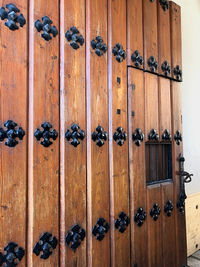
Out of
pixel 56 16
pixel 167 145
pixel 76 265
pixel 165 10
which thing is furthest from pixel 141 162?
pixel 165 10

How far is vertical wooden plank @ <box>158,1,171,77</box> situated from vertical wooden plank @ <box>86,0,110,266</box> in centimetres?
52

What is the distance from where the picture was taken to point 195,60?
2.37 m

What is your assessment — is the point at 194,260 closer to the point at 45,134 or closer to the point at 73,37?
the point at 45,134

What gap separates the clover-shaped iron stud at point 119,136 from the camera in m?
1.41

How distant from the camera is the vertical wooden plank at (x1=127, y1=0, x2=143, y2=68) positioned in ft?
4.96

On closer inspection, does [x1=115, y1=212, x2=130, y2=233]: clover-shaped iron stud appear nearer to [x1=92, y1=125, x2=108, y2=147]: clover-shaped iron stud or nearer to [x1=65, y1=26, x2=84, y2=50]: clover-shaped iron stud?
[x1=92, y1=125, x2=108, y2=147]: clover-shaped iron stud

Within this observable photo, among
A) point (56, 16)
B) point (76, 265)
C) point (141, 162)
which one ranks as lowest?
point (76, 265)

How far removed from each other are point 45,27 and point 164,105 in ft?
3.22

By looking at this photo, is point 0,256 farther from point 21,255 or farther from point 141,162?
point 141,162

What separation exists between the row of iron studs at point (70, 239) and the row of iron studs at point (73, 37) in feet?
3.02

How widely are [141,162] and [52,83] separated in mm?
760

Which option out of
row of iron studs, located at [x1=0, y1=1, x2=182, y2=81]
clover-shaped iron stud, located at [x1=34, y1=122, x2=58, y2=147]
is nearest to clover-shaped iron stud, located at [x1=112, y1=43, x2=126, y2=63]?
row of iron studs, located at [x1=0, y1=1, x2=182, y2=81]

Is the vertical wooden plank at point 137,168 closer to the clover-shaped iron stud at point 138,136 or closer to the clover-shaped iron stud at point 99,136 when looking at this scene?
the clover-shaped iron stud at point 138,136

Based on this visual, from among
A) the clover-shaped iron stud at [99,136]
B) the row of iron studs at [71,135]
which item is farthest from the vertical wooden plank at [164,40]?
the clover-shaped iron stud at [99,136]
